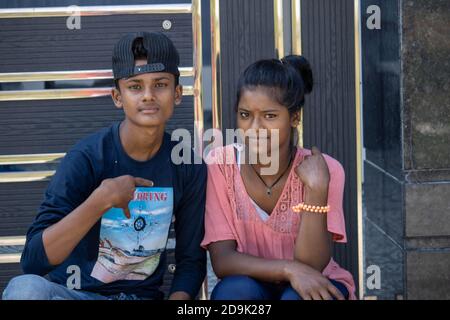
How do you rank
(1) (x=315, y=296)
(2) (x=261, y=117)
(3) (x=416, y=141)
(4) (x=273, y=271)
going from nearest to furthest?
1. (1) (x=315, y=296)
2. (4) (x=273, y=271)
3. (2) (x=261, y=117)
4. (3) (x=416, y=141)

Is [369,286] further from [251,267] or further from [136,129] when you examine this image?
[136,129]

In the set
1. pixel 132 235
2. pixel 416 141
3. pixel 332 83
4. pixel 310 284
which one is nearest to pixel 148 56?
pixel 132 235

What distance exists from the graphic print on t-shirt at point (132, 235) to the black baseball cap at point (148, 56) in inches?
18.8

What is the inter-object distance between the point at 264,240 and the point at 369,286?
1248 mm

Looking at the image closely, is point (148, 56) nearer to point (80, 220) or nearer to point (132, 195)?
point (132, 195)

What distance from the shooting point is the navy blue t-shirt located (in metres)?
3.21

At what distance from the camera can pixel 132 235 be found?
11.1ft

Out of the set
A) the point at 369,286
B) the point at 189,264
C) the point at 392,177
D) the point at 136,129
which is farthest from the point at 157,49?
the point at 369,286

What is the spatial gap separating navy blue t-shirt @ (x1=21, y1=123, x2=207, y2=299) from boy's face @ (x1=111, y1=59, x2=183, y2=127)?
0.53 feet

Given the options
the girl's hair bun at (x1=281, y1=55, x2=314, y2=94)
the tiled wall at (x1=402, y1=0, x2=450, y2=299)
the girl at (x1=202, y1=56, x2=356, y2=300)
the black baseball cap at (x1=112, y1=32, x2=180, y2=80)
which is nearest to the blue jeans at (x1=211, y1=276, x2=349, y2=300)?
the girl at (x1=202, y1=56, x2=356, y2=300)

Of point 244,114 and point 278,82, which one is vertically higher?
point 278,82

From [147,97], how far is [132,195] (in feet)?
1.24

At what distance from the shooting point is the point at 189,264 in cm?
346
